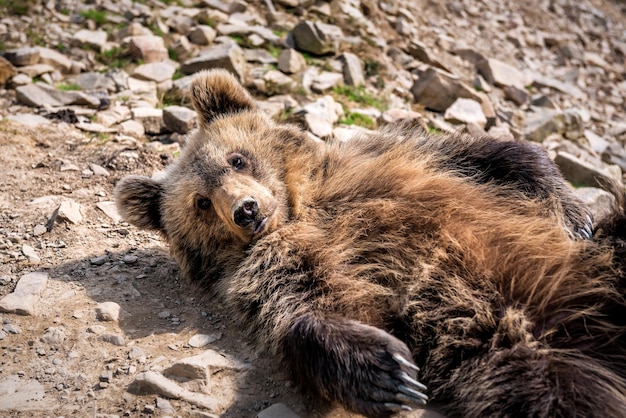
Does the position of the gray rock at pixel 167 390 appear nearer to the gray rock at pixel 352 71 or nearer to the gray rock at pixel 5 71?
the gray rock at pixel 5 71

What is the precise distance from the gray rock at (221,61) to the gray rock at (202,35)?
1.69 ft

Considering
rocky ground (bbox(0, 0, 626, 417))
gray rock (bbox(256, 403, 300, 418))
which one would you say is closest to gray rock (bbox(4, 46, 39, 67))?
rocky ground (bbox(0, 0, 626, 417))

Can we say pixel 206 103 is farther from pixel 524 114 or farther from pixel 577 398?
pixel 524 114

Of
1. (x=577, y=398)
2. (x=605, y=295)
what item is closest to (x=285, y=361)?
(x=577, y=398)

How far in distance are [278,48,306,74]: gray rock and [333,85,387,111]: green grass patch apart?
56cm

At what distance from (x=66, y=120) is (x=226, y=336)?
351 cm

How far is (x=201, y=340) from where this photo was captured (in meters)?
3.55

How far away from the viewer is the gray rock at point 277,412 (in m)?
2.95

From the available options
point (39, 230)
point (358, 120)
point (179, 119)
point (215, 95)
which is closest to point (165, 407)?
point (39, 230)

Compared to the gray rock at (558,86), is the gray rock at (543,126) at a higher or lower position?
higher

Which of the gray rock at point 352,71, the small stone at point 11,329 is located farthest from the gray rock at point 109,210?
the gray rock at point 352,71

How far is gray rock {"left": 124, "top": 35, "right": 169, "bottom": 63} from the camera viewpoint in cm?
739

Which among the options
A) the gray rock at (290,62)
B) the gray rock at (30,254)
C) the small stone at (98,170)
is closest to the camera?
the gray rock at (30,254)

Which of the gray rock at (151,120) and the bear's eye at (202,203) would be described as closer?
the bear's eye at (202,203)
